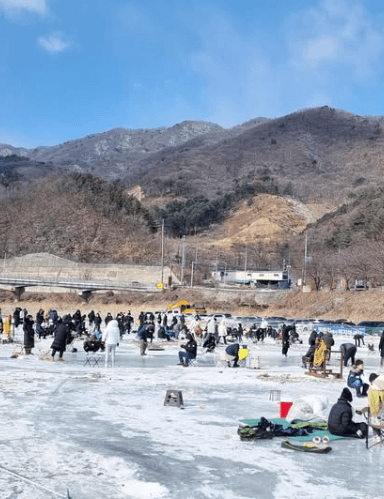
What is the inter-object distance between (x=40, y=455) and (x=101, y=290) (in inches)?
2724

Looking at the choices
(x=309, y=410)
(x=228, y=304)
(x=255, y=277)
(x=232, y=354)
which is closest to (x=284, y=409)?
(x=309, y=410)

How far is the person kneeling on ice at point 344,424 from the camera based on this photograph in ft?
31.4

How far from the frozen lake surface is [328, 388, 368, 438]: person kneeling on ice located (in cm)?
20

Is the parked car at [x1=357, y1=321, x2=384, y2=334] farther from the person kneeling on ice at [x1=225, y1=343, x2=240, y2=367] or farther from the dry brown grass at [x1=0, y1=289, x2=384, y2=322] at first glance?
→ the person kneeling on ice at [x1=225, y1=343, x2=240, y2=367]

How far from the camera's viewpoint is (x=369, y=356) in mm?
25406

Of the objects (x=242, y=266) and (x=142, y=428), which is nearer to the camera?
(x=142, y=428)

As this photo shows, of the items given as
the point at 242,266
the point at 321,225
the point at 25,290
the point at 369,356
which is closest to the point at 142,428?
the point at 369,356

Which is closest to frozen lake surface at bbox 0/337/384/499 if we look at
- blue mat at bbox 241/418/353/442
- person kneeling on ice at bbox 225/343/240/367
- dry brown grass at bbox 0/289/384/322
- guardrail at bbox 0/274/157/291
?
blue mat at bbox 241/418/353/442

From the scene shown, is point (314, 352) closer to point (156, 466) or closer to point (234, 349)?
point (234, 349)

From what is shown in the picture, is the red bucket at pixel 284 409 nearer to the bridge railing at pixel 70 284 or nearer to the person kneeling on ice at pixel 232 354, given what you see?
the person kneeling on ice at pixel 232 354

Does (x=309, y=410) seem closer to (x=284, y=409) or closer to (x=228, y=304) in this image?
(x=284, y=409)

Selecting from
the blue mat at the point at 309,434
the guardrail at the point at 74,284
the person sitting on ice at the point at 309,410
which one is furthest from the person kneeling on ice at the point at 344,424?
the guardrail at the point at 74,284

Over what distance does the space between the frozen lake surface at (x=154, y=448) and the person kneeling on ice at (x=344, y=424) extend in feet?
0.65

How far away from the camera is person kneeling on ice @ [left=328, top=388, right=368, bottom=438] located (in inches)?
377
